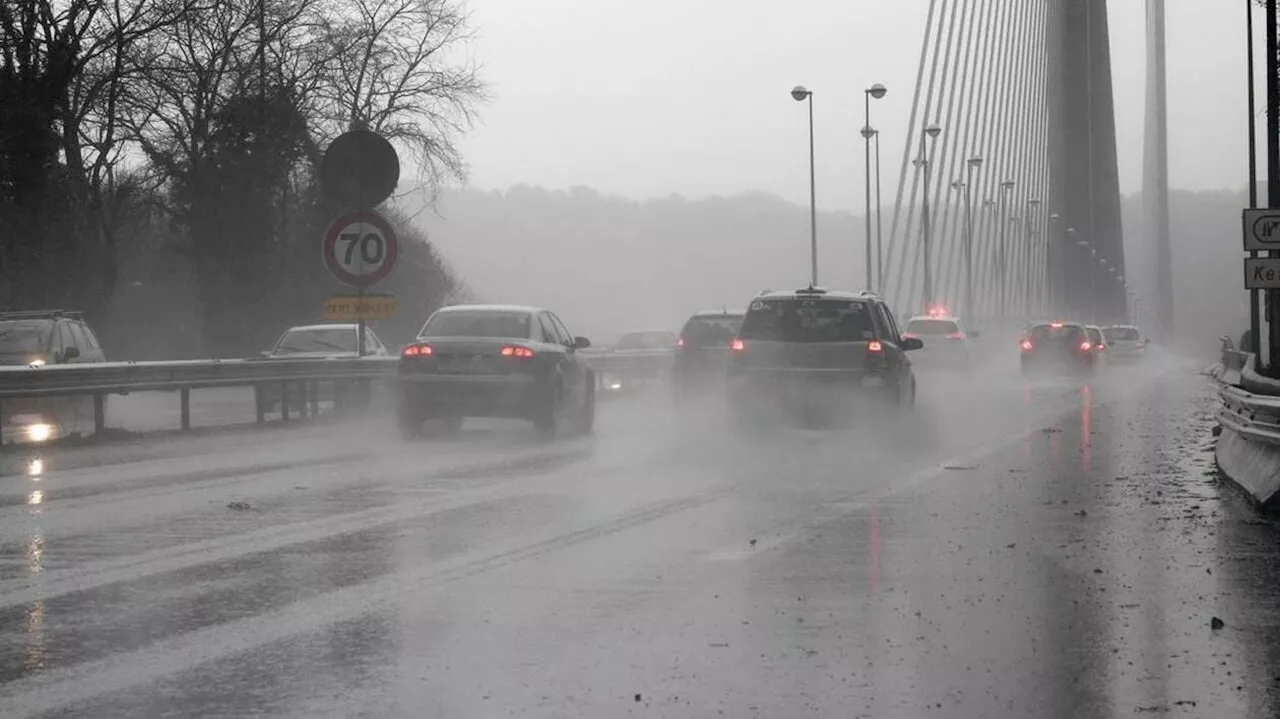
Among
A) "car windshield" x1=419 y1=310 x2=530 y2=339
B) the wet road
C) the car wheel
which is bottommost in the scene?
the wet road

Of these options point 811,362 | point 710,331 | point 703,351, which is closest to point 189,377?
point 811,362

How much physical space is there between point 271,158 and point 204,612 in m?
41.0

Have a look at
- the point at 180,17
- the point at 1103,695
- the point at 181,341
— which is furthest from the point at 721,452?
the point at 181,341

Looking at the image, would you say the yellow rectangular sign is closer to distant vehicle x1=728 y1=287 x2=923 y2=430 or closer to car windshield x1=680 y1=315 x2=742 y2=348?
distant vehicle x1=728 y1=287 x2=923 y2=430

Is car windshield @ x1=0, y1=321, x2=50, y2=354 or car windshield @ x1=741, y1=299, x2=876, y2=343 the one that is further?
car windshield @ x1=0, y1=321, x2=50, y2=354

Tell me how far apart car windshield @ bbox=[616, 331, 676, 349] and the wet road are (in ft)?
102

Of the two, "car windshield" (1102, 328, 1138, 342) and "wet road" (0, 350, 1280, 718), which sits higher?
"car windshield" (1102, 328, 1138, 342)

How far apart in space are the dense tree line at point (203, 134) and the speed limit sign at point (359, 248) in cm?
1327

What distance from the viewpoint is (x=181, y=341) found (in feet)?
236

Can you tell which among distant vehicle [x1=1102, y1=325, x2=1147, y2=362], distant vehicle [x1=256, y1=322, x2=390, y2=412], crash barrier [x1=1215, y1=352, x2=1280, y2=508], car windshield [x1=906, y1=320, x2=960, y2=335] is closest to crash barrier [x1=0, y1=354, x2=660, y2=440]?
distant vehicle [x1=256, y1=322, x2=390, y2=412]

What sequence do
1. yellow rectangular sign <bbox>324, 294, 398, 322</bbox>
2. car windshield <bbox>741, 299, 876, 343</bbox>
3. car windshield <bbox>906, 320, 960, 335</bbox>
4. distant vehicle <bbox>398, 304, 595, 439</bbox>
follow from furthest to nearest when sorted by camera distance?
car windshield <bbox>906, 320, 960, 335</bbox>, yellow rectangular sign <bbox>324, 294, 398, 322</bbox>, car windshield <bbox>741, 299, 876, 343</bbox>, distant vehicle <bbox>398, 304, 595, 439</bbox>

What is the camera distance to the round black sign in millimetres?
23250

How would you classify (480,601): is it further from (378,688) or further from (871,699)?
(871,699)

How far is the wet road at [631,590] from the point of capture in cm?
647
